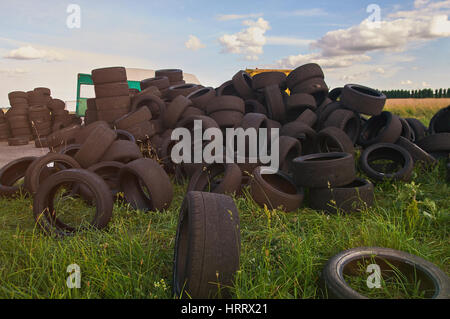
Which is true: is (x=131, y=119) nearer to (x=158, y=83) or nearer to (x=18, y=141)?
(x=158, y=83)

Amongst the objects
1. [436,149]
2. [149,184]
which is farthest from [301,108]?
[149,184]

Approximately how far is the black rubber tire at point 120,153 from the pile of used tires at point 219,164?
0.02 metres

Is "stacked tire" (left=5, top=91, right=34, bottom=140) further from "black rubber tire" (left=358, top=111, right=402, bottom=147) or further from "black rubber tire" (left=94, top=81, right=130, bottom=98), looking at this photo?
"black rubber tire" (left=358, top=111, right=402, bottom=147)

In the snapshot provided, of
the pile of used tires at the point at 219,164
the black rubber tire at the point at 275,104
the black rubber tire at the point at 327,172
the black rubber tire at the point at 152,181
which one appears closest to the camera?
the pile of used tires at the point at 219,164

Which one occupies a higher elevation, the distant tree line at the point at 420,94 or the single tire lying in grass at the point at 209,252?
the distant tree line at the point at 420,94

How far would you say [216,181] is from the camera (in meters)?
5.06

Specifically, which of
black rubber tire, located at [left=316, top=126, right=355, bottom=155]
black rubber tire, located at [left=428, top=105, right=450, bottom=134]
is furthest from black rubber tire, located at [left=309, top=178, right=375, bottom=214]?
black rubber tire, located at [left=428, top=105, right=450, bottom=134]

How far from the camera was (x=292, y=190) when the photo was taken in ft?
17.1

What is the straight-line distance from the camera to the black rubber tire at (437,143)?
20.2 ft

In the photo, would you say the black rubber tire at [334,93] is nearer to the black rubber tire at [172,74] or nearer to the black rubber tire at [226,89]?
the black rubber tire at [226,89]

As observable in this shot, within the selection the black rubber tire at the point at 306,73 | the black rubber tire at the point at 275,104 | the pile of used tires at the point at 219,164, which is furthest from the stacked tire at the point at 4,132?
the black rubber tire at the point at 306,73

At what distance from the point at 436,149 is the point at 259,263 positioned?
5234 mm

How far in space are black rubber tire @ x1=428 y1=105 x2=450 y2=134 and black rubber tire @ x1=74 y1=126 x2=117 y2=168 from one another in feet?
23.1
